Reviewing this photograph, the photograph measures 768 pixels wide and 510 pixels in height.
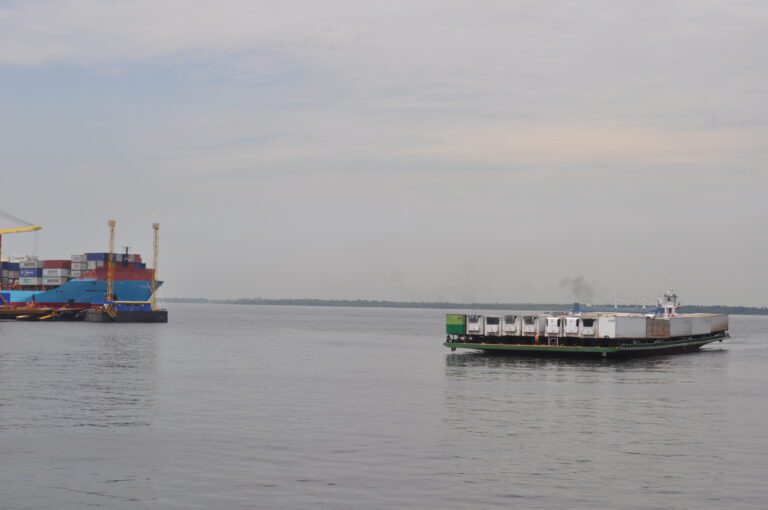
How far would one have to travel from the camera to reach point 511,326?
101438 mm

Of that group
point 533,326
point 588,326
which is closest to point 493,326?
point 533,326

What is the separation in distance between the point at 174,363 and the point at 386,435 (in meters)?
48.6

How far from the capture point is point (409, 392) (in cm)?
6253

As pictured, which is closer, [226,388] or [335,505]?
[335,505]

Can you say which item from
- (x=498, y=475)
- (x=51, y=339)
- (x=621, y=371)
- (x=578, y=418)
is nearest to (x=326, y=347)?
(x=51, y=339)

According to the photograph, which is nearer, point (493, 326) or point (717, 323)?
point (493, 326)

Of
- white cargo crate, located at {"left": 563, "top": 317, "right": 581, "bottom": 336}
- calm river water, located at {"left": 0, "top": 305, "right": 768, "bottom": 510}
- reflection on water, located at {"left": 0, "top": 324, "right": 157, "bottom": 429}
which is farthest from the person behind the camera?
white cargo crate, located at {"left": 563, "top": 317, "right": 581, "bottom": 336}

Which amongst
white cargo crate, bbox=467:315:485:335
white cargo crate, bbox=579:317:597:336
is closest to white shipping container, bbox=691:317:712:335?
white cargo crate, bbox=579:317:597:336

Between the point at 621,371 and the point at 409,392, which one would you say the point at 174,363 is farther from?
the point at 621,371

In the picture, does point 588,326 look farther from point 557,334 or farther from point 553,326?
point 553,326

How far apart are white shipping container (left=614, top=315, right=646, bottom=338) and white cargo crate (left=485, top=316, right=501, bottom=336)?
40.8 ft

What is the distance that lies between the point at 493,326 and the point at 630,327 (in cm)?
1503

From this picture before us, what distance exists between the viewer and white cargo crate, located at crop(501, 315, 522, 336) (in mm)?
101188

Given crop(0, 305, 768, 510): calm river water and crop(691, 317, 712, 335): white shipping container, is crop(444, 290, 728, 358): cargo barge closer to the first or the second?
crop(0, 305, 768, 510): calm river water
